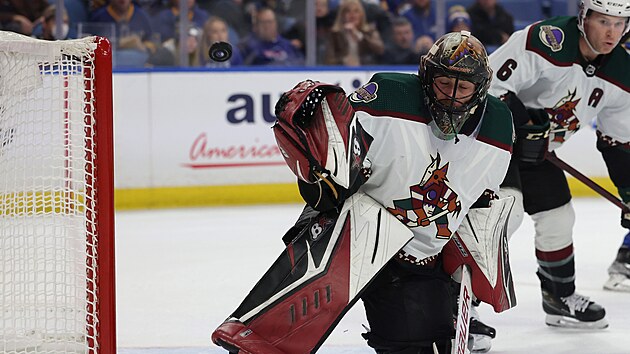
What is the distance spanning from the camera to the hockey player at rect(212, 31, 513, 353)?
2154 mm

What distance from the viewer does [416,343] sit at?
99.7 inches

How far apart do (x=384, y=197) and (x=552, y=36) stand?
1.27 meters

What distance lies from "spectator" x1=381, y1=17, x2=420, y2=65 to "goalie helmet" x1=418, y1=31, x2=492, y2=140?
13.2 ft

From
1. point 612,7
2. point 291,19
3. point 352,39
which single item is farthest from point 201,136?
point 612,7

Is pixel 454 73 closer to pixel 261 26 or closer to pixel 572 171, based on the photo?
pixel 572 171

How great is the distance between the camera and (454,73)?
7.66 ft

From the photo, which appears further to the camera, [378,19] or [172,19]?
[378,19]

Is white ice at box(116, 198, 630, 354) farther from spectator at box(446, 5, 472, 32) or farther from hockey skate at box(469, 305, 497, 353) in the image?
spectator at box(446, 5, 472, 32)

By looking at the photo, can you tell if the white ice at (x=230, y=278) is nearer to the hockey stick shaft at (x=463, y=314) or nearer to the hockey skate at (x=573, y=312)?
the hockey skate at (x=573, y=312)

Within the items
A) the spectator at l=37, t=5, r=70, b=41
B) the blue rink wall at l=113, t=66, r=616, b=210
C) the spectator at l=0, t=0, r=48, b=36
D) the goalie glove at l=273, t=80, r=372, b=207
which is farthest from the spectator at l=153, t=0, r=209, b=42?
the goalie glove at l=273, t=80, r=372, b=207

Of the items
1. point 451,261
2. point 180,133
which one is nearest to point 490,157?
point 451,261

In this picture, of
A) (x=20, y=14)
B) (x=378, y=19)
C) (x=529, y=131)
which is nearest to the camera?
(x=529, y=131)

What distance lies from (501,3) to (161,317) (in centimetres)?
360

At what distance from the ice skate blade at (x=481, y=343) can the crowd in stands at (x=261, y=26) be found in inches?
117
